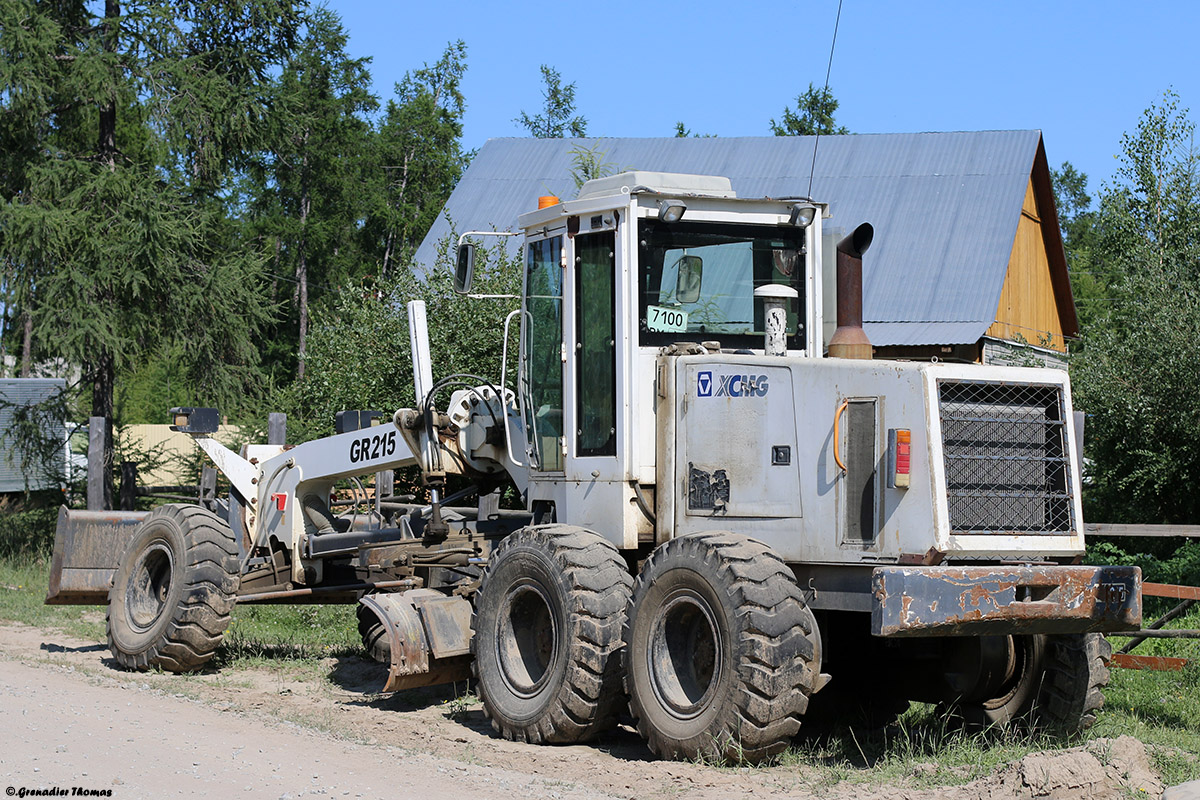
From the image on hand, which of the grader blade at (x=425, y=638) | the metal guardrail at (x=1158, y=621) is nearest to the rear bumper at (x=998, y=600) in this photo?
the metal guardrail at (x=1158, y=621)

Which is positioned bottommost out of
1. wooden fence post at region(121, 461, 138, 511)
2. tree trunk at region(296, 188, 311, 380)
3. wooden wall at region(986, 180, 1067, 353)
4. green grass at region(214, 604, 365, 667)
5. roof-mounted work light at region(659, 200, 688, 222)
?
green grass at region(214, 604, 365, 667)

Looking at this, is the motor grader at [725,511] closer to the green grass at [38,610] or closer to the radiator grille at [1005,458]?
the radiator grille at [1005,458]

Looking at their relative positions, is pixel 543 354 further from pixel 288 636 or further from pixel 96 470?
pixel 96 470

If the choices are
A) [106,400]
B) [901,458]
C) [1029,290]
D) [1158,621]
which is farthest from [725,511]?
[1029,290]

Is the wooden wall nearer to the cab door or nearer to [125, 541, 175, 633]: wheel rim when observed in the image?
the cab door

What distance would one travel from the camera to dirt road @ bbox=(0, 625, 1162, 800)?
21.0 ft

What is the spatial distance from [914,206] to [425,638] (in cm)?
2137

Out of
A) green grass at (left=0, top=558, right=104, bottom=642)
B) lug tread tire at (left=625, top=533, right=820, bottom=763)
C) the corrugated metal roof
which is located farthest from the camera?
the corrugated metal roof

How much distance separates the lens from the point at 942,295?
2558cm

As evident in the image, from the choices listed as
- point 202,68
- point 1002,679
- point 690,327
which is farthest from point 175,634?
point 202,68

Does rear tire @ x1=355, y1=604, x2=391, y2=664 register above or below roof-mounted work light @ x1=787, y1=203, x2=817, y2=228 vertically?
below

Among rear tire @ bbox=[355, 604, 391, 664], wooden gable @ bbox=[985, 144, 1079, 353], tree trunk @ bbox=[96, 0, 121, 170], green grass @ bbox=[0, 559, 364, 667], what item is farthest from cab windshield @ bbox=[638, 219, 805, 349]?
wooden gable @ bbox=[985, 144, 1079, 353]

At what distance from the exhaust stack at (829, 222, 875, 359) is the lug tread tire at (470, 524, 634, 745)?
1.92m

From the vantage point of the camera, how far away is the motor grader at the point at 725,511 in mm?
6930
